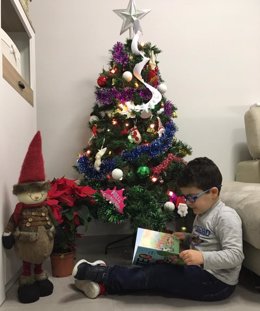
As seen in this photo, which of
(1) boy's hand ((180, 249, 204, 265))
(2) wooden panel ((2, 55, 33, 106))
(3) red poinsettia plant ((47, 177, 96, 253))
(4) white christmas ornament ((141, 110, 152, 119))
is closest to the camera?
(1) boy's hand ((180, 249, 204, 265))

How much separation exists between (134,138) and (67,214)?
531mm

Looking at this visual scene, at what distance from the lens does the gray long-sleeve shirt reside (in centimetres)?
107

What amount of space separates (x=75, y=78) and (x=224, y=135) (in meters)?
1.06

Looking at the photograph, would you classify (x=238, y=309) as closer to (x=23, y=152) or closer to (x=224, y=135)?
Answer: (x=23, y=152)

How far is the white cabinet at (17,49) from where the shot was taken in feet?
4.43

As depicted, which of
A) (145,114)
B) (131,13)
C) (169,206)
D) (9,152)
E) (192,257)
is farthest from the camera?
(131,13)

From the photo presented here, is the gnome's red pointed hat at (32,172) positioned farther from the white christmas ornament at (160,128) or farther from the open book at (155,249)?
the white christmas ornament at (160,128)

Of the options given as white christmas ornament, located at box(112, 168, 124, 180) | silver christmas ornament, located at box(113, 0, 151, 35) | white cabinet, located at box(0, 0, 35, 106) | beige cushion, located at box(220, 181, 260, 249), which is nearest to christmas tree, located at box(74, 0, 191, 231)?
white christmas ornament, located at box(112, 168, 124, 180)

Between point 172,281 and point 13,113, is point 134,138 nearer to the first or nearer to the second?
point 13,113

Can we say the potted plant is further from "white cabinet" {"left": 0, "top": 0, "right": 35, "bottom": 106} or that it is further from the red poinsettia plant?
"white cabinet" {"left": 0, "top": 0, "right": 35, "bottom": 106}

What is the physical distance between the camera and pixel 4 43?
138cm

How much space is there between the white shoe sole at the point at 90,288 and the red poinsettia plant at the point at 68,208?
8.8 inches

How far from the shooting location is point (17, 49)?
163 cm

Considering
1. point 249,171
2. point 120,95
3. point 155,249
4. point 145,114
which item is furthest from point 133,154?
point 249,171
